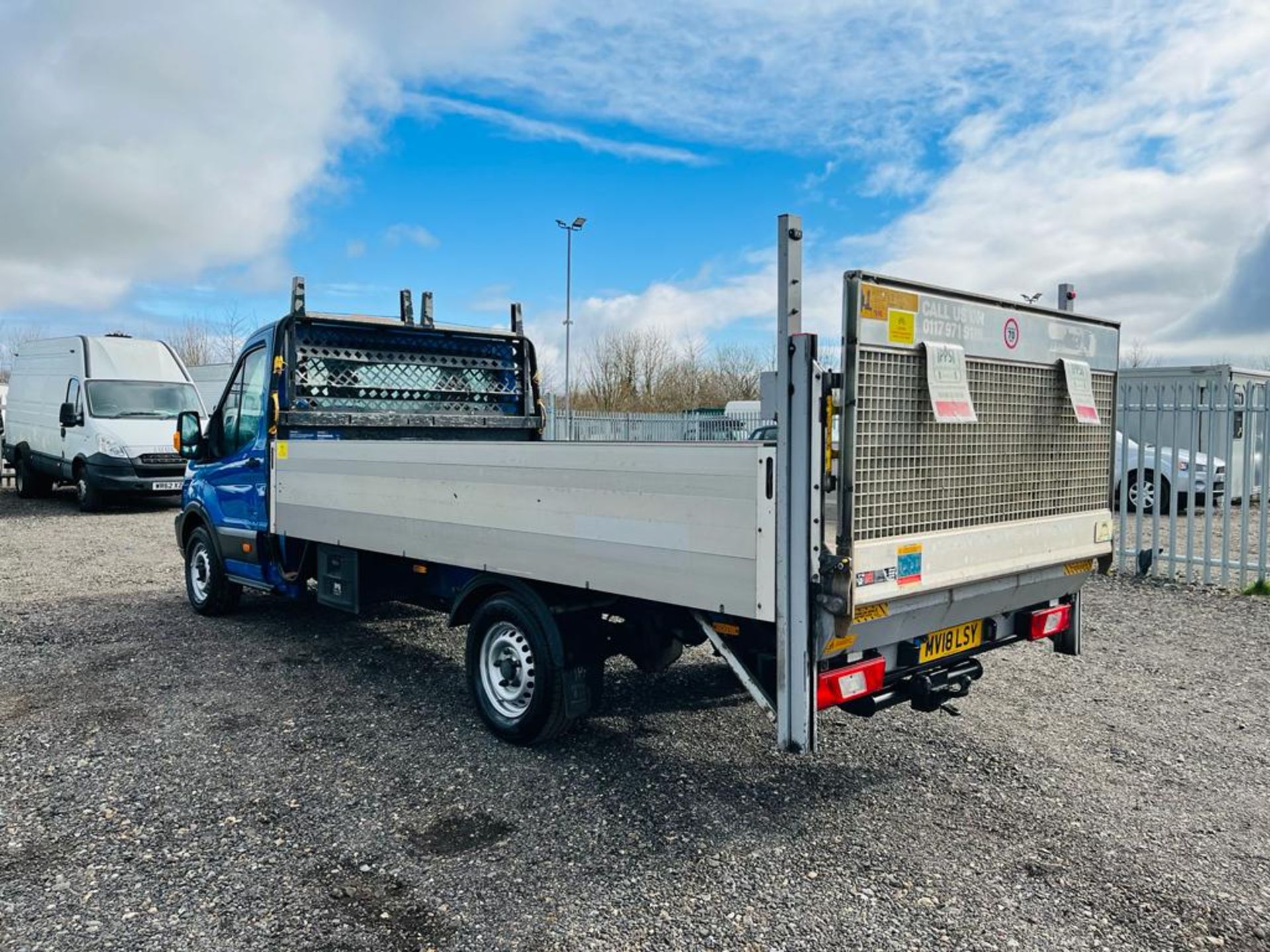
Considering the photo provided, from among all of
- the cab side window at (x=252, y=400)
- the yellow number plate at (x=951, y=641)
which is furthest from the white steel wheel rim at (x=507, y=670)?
the cab side window at (x=252, y=400)

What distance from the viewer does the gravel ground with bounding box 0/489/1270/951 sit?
3178mm

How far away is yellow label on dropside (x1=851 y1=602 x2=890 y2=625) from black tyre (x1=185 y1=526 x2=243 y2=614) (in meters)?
5.76

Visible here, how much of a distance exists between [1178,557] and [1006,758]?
6.14 meters

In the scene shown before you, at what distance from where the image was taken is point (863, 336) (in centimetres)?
347

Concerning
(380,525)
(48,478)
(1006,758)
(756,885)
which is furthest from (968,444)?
(48,478)

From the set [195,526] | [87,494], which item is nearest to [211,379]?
[87,494]

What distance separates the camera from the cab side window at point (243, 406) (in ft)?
22.1

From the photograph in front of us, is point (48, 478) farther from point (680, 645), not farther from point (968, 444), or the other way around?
point (968, 444)

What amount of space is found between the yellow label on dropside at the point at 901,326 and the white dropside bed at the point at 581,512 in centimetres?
71

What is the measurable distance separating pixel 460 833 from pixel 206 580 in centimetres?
495

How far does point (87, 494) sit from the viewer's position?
50.4ft

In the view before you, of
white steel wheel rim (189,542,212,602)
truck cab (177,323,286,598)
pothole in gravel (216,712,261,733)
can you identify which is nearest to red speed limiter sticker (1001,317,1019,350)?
pothole in gravel (216,712,261,733)

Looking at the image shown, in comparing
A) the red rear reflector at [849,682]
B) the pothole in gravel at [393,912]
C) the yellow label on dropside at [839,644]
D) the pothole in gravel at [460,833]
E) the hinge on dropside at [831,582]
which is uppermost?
the hinge on dropside at [831,582]

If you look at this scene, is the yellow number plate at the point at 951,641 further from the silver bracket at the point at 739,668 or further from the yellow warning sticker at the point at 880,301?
the yellow warning sticker at the point at 880,301
